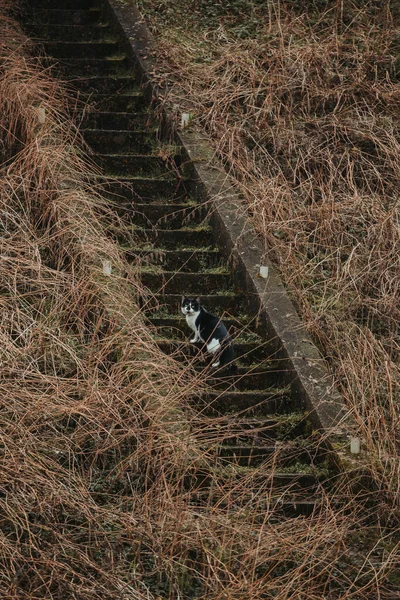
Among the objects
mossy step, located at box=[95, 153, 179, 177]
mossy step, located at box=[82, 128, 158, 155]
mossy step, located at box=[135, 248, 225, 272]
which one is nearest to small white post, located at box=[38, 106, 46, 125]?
mossy step, located at box=[95, 153, 179, 177]

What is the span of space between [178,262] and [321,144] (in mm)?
2177

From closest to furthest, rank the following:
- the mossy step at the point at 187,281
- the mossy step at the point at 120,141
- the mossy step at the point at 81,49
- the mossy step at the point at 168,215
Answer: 1. the mossy step at the point at 187,281
2. the mossy step at the point at 168,215
3. the mossy step at the point at 120,141
4. the mossy step at the point at 81,49

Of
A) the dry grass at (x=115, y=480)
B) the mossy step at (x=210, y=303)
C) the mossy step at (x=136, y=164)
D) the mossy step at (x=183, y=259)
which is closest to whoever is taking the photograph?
the dry grass at (x=115, y=480)

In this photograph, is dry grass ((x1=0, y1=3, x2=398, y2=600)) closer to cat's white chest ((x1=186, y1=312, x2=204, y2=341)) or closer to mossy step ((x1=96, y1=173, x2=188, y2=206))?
cat's white chest ((x1=186, y1=312, x2=204, y2=341))

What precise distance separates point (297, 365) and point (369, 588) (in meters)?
1.94

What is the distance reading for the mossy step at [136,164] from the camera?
959cm

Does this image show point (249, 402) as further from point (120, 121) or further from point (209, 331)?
point (120, 121)

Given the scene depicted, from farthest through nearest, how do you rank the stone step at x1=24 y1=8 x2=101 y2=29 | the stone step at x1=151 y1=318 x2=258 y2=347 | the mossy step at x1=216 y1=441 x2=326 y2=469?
the stone step at x1=24 y1=8 x2=101 y2=29
the stone step at x1=151 y1=318 x2=258 y2=347
the mossy step at x1=216 y1=441 x2=326 y2=469

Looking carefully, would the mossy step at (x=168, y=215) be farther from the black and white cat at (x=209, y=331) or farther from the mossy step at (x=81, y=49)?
the mossy step at (x=81, y=49)

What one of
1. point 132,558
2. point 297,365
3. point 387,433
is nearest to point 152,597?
point 132,558

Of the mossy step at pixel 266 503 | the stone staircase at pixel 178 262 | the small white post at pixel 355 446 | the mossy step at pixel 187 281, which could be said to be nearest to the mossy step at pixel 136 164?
the stone staircase at pixel 178 262

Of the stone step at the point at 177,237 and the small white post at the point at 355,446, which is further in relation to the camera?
the stone step at the point at 177,237

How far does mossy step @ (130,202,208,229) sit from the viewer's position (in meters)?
9.02

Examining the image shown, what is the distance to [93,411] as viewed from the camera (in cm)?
639
